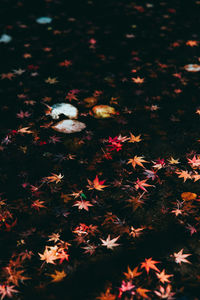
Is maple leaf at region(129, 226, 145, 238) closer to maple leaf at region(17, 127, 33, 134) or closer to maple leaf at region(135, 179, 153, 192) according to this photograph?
maple leaf at region(135, 179, 153, 192)

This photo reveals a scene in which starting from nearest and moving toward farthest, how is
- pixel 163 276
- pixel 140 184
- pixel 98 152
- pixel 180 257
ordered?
pixel 163 276
pixel 180 257
pixel 140 184
pixel 98 152

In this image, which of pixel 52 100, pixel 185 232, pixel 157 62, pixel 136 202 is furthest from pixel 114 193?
pixel 157 62

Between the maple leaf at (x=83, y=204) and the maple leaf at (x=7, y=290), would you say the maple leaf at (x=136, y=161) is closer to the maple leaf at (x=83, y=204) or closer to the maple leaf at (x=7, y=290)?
the maple leaf at (x=83, y=204)

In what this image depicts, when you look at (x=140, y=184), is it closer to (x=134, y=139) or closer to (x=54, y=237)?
(x=134, y=139)

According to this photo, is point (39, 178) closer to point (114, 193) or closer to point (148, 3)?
point (114, 193)

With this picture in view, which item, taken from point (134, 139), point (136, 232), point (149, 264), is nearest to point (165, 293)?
point (149, 264)

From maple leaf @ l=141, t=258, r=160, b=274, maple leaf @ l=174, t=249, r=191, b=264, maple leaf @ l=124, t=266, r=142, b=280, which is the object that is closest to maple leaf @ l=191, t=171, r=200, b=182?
maple leaf @ l=174, t=249, r=191, b=264
